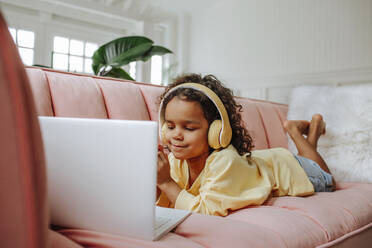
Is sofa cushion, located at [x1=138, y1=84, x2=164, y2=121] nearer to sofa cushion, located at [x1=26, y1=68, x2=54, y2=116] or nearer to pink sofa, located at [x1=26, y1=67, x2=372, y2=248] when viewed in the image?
pink sofa, located at [x1=26, y1=67, x2=372, y2=248]

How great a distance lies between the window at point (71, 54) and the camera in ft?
14.9

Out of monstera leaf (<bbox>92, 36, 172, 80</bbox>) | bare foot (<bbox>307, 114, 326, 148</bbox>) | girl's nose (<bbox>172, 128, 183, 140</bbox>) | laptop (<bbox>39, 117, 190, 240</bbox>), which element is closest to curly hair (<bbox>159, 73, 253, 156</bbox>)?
girl's nose (<bbox>172, 128, 183, 140</bbox>)

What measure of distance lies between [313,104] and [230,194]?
1.20m

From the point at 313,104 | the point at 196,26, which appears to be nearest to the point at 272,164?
the point at 313,104

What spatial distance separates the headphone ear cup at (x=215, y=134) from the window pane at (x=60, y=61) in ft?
13.9

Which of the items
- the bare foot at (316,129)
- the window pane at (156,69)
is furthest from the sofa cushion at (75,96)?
the window pane at (156,69)

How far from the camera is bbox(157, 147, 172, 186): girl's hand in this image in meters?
0.83

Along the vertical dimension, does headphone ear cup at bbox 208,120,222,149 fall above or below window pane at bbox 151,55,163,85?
below

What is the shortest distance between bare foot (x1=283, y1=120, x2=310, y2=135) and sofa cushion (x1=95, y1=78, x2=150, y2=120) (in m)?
0.82

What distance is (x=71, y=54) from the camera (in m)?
4.67

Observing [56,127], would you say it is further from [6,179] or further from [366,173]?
Answer: [366,173]

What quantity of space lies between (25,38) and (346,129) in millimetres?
4362

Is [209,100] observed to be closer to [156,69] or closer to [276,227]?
[276,227]

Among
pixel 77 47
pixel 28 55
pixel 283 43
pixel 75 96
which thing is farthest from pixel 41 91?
pixel 77 47
